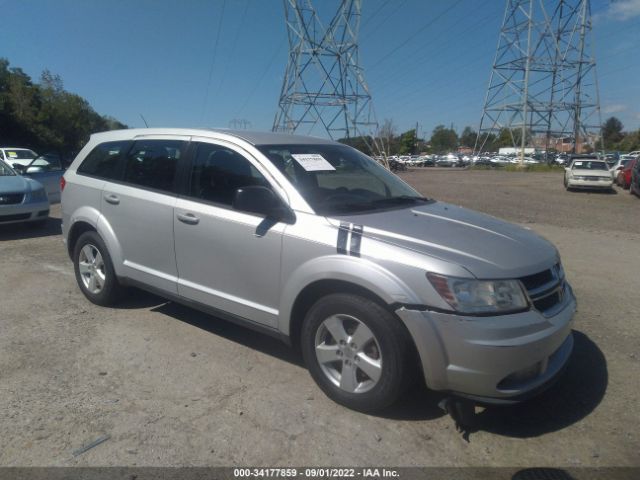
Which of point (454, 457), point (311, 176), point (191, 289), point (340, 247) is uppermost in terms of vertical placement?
point (311, 176)

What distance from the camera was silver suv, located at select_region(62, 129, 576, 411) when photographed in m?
2.77

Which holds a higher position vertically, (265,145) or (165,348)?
(265,145)

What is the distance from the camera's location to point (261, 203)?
11.2 feet

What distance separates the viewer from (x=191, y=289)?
13.1ft

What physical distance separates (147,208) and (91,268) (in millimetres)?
1208

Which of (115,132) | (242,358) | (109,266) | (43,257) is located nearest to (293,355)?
(242,358)

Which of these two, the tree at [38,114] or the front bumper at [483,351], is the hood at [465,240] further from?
the tree at [38,114]

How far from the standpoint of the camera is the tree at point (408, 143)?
324 ft

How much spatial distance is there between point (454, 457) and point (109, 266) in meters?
3.54

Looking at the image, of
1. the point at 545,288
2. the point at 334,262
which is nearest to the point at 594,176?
the point at 545,288

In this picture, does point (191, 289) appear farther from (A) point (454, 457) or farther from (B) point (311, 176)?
(A) point (454, 457)

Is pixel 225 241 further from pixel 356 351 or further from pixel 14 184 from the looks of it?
pixel 14 184

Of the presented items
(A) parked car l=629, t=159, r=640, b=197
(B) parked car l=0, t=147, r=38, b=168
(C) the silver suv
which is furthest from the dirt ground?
(B) parked car l=0, t=147, r=38, b=168

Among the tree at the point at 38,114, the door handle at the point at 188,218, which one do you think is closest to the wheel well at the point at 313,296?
the door handle at the point at 188,218
